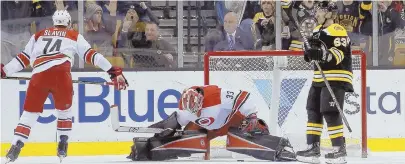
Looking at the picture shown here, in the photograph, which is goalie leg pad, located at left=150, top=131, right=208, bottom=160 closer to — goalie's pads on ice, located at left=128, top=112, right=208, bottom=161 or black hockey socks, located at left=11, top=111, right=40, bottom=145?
goalie's pads on ice, located at left=128, top=112, right=208, bottom=161

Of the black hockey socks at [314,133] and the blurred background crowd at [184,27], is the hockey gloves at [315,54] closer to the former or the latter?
the black hockey socks at [314,133]

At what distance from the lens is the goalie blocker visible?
6.44m

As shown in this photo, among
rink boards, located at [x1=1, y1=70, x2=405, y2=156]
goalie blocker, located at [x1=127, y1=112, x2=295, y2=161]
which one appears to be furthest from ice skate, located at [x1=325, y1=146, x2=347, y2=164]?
rink boards, located at [x1=1, y1=70, x2=405, y2=156]

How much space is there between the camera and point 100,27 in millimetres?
8547

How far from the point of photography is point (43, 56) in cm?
654

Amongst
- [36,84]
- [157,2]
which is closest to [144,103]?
[157,2]

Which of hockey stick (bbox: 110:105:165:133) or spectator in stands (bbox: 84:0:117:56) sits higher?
spectator in stands (bbox: 84:0:117:56)

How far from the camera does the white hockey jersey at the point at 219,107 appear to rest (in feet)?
21.2

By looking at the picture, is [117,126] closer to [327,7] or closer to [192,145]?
[192,145]

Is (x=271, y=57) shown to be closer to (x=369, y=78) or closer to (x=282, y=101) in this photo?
(x=282, y=101)

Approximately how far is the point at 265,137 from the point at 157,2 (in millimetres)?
2437

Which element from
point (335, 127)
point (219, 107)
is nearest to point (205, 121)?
point (219, 107)

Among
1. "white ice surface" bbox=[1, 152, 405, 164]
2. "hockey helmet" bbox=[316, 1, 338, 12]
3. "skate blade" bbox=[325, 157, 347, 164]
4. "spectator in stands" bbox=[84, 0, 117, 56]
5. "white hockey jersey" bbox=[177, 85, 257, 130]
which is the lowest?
"white ice surface" bbox=[1, 152, 405, 164]

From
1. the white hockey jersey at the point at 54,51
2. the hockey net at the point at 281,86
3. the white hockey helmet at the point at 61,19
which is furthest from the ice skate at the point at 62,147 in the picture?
the hockey net at the point at 281,86
